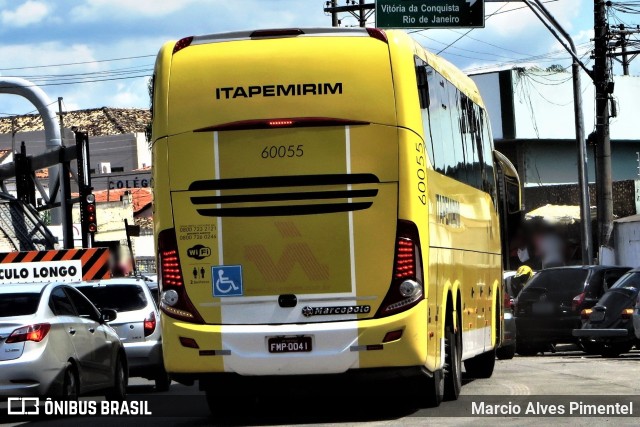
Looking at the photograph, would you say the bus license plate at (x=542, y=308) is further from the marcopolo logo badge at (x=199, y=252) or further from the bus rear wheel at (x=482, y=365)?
the marcopolo logo badge at (x=199, y=252)

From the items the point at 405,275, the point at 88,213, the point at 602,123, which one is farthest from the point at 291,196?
the point at 88,213

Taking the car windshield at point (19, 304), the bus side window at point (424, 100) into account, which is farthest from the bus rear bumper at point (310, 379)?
the car windshield at point (19, 304)

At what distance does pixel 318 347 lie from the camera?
40.6 ft

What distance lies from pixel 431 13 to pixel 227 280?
61.8ft

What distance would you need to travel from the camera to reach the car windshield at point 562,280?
2617cm

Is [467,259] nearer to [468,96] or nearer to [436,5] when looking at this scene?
[468,96]

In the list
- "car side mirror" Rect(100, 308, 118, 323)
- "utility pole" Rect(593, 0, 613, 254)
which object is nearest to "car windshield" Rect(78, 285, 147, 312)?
"car side mirror" Rect(100, 308, 118, 323)

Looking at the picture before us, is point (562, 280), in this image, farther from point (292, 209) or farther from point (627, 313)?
point (292, 209)

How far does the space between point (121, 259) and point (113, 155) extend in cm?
6802

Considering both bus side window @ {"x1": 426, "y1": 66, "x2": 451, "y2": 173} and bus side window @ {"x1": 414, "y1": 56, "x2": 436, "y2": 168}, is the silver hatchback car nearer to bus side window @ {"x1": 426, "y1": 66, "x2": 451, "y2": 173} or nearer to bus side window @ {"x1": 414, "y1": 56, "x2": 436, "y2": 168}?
bus side window @ {"x1": 426, "y1": 66, "x2": 451, "y2": 173}

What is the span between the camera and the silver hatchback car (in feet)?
63.1

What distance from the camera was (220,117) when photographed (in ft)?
41.5

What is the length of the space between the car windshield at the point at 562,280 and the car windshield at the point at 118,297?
945 centimetres

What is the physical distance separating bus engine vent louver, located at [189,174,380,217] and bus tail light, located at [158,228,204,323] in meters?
0.47
